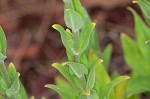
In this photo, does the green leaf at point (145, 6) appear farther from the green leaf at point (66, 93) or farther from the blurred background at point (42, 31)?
the blurred background at point (42, 31)

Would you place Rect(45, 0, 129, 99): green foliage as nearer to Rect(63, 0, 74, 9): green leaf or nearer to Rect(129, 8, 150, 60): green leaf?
Rect(63, 0, 74, 9): green leaf

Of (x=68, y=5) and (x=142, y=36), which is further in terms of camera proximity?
(x=142, y=36)

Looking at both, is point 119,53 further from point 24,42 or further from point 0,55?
point 0,55

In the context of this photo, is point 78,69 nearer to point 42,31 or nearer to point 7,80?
point 7,80

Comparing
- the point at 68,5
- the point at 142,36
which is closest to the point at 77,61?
the point at 68,5

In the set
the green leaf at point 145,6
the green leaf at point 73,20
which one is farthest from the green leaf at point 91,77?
the green leaf at point 145,6

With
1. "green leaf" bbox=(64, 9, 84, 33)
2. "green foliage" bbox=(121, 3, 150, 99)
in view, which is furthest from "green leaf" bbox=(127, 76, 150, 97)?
"green leaf" bbox=(64, 9, 84, 33)
